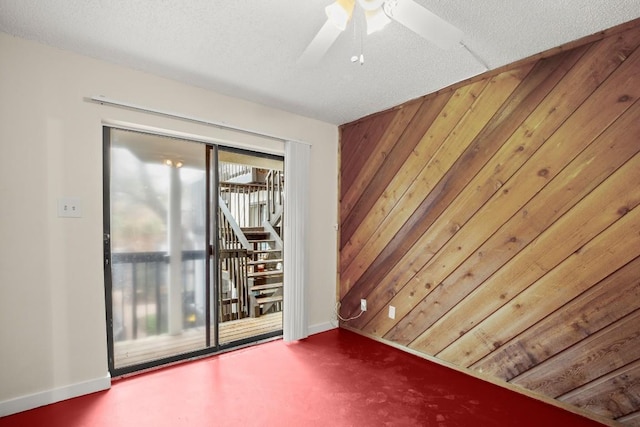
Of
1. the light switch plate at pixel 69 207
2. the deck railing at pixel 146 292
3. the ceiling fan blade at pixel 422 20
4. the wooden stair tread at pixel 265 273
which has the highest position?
the ceiling fan blade at pixel 422 20

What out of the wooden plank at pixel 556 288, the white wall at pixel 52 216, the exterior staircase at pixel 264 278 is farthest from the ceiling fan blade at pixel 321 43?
the exterior staircase at pixel 264 278

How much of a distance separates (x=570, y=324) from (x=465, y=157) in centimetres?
139

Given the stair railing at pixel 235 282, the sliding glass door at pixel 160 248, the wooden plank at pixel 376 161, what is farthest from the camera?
the stair railing at pixel 235 282

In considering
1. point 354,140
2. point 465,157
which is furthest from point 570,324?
point 354,140

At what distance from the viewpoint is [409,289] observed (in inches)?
115

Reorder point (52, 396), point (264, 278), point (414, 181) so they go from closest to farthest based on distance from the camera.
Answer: point (52, 396) < point (414, 181) < point (264, 278)

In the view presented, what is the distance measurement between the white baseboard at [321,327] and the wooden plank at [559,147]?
1.31 m

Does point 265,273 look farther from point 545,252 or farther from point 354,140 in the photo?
point 545,252

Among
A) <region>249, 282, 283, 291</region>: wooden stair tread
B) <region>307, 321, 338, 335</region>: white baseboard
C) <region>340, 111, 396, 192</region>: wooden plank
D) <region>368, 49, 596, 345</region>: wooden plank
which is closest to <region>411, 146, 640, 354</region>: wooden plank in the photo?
<region>368, 49, 596, 345</region>: wooden plank

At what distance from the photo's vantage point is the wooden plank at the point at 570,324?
5.96 ft

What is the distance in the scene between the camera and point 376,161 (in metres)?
3.25

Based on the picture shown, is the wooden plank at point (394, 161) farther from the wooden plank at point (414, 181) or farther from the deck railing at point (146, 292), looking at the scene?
the deck railing at point (146, 292)

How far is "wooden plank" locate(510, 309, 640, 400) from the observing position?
71.2 inches

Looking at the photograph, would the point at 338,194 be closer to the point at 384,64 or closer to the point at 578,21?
the point at 384,64
